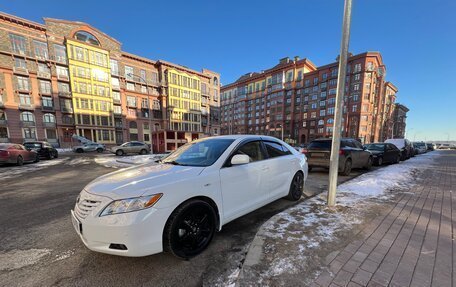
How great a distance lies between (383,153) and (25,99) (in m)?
48.2

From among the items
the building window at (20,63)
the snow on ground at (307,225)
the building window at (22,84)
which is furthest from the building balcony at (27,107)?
the snow on ground at (307,225)

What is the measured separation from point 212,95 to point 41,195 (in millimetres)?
49312

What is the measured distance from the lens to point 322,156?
771 centimetres

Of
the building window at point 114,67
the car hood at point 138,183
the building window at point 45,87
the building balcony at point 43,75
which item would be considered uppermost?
the building window at point 114,67

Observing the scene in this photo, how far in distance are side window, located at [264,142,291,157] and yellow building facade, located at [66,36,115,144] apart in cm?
4089

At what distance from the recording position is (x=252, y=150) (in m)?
3.47

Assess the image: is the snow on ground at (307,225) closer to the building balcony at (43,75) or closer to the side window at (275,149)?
the side window at (275,149)

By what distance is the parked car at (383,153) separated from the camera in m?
10.7

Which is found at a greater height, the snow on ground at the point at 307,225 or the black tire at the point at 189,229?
the black tire at the point at 189,229

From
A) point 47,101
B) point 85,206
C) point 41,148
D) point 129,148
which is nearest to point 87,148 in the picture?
point 129,148

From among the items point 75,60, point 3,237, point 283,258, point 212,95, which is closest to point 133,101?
point 75,60

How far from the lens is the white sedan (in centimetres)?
198

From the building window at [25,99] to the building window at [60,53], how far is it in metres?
7.85

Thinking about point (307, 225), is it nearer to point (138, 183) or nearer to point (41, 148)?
point (138, 183)
